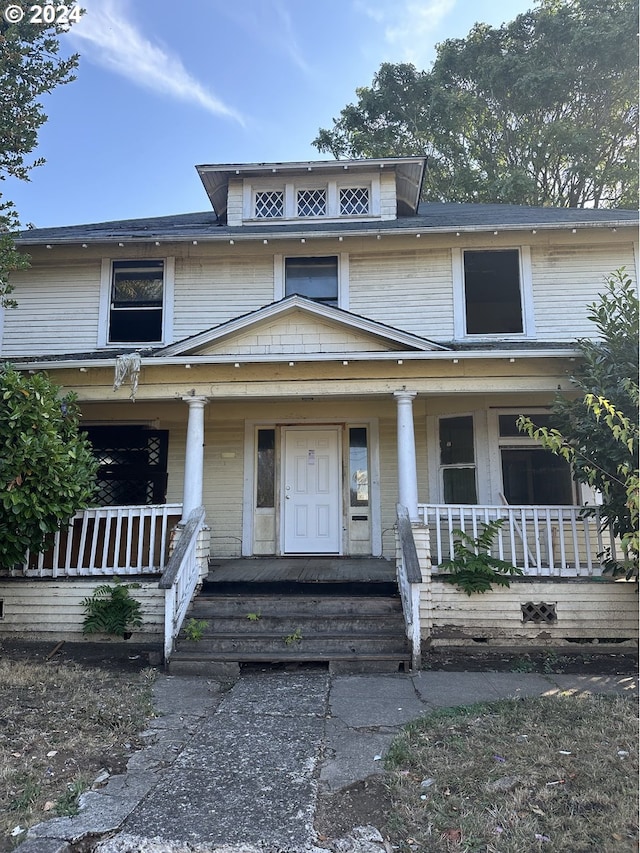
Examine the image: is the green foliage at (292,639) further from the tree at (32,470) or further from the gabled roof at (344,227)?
the gabled roof at (344,227)

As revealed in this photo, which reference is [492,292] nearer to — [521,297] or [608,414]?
[521,297]

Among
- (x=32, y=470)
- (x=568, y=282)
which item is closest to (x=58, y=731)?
(x=32, y=470)

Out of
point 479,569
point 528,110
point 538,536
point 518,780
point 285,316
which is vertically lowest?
point 518,780

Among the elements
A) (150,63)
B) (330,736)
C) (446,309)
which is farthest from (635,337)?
(150,63)

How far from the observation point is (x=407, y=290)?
29.3 feet

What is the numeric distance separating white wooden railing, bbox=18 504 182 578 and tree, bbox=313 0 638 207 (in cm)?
1607

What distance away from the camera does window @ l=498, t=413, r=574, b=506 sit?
8172 millimetres

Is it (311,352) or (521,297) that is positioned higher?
(521,297)

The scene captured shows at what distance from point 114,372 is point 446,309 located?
515 centimetres

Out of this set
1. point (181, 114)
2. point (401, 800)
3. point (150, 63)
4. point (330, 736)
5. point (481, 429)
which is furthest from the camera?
point (181, 114)

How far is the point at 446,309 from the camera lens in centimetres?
880

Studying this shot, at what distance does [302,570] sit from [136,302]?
208 inches

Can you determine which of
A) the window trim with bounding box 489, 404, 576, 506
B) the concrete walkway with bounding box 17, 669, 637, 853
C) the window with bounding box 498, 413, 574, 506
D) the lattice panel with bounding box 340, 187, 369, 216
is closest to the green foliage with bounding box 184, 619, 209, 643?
the concrete walkway with bounding box 17, 669, 637, 853

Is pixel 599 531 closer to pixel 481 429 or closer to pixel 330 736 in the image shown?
pixel 481 429
